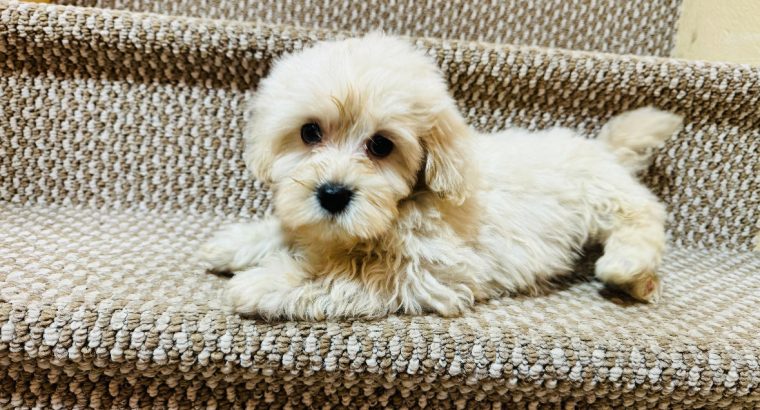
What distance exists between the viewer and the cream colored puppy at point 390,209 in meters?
1.01

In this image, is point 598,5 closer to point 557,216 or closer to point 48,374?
point 557,216

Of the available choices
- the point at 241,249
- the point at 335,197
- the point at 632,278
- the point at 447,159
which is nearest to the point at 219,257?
the point at 241,249

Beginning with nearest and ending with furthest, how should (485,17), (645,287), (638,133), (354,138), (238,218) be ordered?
(354,138) < (645,287) < (638,133) < (238,218) < (485,17)

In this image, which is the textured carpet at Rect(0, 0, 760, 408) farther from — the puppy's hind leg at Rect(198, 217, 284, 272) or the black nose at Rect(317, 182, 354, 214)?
the black nose at Rect(317, 182, 354, 214)

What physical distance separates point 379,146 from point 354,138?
0.06 metres

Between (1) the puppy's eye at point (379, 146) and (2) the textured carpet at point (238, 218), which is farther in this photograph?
(1) the puppy's eye at point (379, 146)

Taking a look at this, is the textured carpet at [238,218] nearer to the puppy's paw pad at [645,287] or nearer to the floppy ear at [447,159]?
the puppy's paw pad at [645,287]

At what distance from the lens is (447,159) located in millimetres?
1063

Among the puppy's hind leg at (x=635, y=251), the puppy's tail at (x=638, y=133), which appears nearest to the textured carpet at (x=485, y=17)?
the puppy's tail at (x=638, y=133)

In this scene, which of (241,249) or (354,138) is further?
(241,249)

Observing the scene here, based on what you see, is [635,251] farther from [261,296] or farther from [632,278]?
[261,296]

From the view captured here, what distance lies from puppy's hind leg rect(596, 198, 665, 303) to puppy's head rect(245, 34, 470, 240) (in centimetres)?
45

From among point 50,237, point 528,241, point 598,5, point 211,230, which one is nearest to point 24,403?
point 50,237

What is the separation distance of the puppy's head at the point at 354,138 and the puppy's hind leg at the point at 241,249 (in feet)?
0.56
